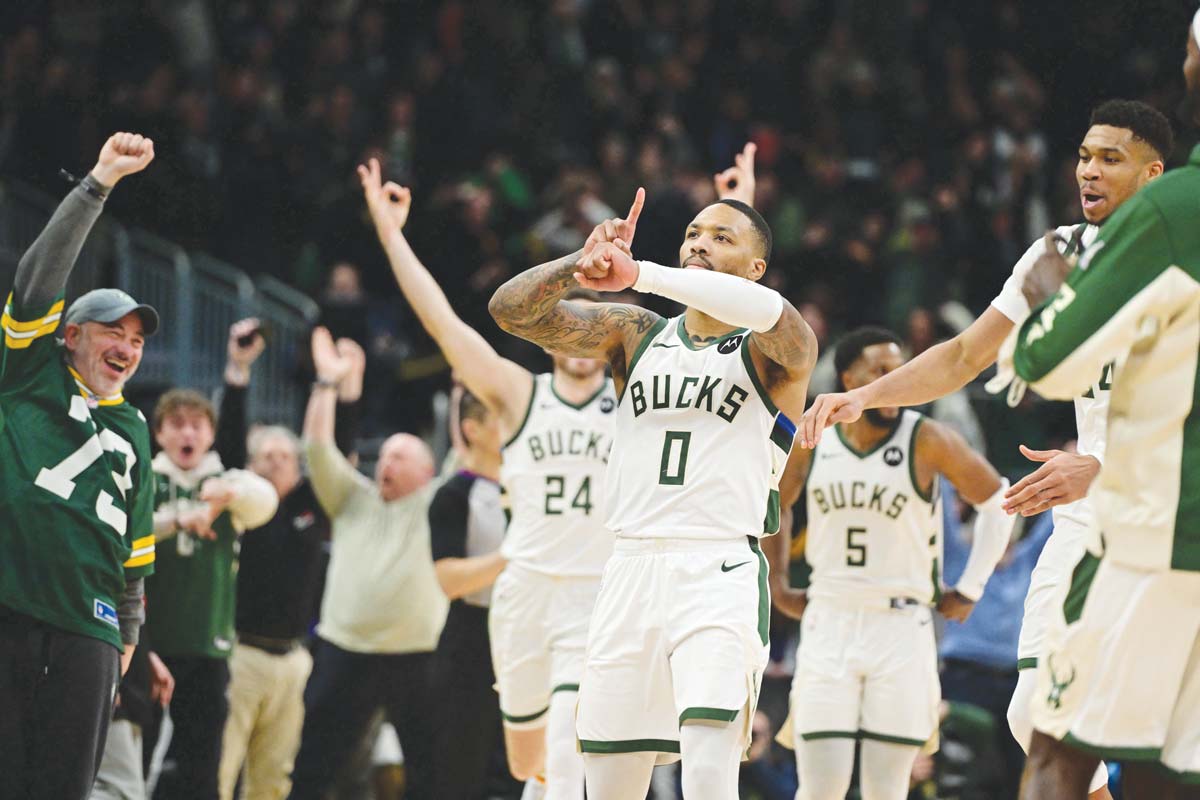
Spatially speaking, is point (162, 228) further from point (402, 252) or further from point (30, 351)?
point (30, 351)

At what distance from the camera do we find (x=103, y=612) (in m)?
6.68

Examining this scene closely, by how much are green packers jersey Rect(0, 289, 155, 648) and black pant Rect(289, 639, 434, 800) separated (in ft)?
12.9

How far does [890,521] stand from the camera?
8453 mm

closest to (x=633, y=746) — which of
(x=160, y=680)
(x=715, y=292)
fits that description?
(x=715, y=292)

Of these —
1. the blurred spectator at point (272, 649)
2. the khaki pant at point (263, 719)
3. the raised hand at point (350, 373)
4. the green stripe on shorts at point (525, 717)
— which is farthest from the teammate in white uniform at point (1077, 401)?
the khaki pant at point (263, 719)

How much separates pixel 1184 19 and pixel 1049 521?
28.5 ft

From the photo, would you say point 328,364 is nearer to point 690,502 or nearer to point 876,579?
point 876,579

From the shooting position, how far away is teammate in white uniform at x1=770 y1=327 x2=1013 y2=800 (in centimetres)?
825

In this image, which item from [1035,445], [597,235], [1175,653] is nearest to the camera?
[1175,653]

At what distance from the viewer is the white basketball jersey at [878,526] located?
27.7 feet

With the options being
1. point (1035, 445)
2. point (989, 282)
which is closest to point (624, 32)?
point (989, 282)

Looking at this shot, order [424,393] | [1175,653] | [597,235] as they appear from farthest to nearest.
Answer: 1. [424,393]
2. [597,235]
3. [1175,653]

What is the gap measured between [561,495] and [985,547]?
7.54 feet

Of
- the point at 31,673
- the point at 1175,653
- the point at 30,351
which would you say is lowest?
the point at 31,673
